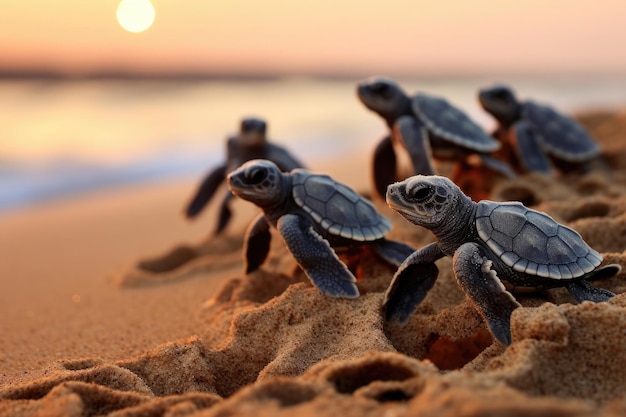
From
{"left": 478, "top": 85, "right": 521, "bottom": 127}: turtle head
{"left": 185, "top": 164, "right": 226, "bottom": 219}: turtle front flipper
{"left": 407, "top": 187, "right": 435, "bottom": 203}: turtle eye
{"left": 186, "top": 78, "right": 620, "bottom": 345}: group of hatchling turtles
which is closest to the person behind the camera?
{"left": 186, "top": 78, "right": 620, "bottom": 345}: group of hatchling turtles

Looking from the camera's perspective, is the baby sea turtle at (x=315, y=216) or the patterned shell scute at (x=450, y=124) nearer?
the baby sea turtle at (x=315, y=216)

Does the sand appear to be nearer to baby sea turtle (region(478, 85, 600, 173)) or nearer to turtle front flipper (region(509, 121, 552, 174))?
turtle front flipper (region(509, 121, 552, 174))

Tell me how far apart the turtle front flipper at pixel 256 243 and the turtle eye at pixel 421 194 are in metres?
1.15

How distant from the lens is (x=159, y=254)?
462 centimetres

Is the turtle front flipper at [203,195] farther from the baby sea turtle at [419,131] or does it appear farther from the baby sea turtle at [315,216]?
the baby sea turtle at [315,216]

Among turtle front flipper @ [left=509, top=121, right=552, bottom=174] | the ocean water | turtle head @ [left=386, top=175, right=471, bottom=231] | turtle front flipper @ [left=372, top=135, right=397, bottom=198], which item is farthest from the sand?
the ocean water

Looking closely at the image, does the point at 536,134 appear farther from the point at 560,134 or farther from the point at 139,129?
the point at 139,129

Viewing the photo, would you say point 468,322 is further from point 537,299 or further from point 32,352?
point 32,352

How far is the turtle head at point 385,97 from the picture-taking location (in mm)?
4832

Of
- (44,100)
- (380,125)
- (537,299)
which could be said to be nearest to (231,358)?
(537,299)

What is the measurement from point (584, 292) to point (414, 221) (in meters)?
0.75

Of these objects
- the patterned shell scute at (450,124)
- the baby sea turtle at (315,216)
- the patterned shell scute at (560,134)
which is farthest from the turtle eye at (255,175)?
the patterned shell scute at (560,134)

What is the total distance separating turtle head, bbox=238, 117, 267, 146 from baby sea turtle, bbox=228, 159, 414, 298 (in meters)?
1.41

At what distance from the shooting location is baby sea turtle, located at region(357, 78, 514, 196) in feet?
15.2
